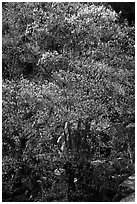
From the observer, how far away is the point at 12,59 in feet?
27.6

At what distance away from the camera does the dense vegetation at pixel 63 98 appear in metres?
7.62

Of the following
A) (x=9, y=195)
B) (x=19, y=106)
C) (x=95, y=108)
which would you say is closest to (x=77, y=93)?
(x=95, y=108)

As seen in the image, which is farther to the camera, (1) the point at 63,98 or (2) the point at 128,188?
(2) the point at 128,188

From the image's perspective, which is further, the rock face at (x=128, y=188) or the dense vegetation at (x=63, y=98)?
the rock face at (x=128, y=188)

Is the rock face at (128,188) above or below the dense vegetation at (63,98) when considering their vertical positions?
below

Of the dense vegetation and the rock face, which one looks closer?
the dense vegetation

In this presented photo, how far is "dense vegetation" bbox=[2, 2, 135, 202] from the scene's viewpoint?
25.0ft

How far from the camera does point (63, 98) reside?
754cm

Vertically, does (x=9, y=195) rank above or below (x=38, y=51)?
below

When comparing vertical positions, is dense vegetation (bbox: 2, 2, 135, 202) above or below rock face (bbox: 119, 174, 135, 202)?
above

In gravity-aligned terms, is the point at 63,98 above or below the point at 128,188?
above

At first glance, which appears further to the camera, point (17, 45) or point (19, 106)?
point (17, 45)

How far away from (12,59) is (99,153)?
8.91 feet

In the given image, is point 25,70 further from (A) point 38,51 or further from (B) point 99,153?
(B) point 99,153
